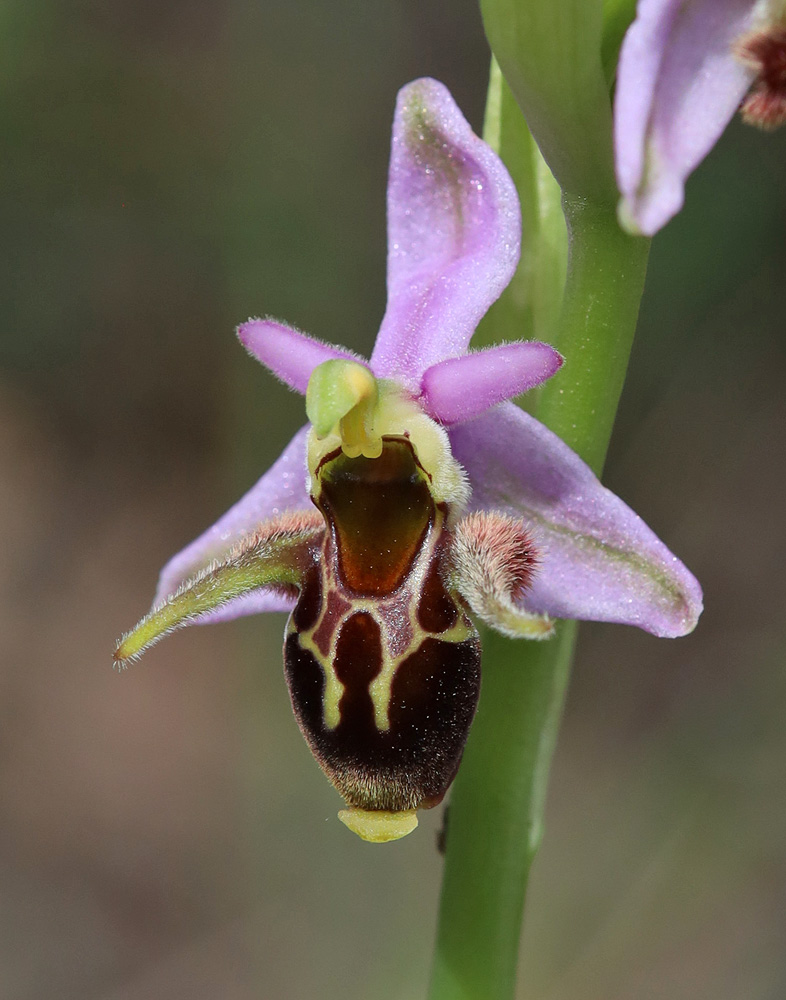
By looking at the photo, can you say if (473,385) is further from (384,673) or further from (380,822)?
(380,822)

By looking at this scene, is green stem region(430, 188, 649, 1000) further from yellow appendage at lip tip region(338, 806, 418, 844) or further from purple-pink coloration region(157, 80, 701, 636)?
yellow appendage at lip tip region(338, 806, 418, 844)

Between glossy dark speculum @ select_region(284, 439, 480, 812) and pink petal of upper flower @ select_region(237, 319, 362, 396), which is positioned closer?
glossy dark speculum @ select_region(284, 439, 480, 812)

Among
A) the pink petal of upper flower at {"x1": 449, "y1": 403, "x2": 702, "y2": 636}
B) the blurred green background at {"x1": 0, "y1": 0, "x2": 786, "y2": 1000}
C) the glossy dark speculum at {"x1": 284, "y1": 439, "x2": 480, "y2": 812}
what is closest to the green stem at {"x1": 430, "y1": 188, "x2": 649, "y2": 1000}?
the pink petal of upper flower at {"x1": 449, "y1": 403, "x2": 702, "y2": 636}

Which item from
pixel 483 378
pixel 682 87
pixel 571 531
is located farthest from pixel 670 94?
pixel 571 531

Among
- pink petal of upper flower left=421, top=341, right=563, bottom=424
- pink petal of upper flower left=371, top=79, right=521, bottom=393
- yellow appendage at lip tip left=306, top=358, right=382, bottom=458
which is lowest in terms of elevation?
yellow appendage at lip tip left=306, top=358, right=382, bottom=458

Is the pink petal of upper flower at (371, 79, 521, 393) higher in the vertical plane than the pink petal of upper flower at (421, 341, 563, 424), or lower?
higher

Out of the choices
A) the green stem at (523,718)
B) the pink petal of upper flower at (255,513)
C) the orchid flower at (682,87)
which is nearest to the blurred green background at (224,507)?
the green stem at (523,718)

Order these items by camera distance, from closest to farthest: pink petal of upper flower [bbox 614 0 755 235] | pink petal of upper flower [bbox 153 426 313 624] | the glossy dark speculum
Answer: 1. pink petal of upper flower [bbox 614 0 755 235]
2. the glossy dark speculum
3. pink petal of upper flower [bbox 153 426 313 624]
